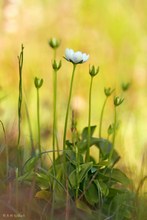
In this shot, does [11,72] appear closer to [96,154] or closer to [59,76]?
[59,76]

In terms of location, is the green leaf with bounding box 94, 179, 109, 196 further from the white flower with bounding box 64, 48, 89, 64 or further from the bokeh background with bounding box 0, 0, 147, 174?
the bokeh background with bounding box 0, 0, 147, 174

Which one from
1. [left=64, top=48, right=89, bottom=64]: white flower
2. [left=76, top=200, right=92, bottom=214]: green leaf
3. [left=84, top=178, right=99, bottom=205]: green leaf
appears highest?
[left=64, top=48, right=89, bottom=64]: white flower

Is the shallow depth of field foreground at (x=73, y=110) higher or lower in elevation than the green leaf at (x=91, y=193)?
higher

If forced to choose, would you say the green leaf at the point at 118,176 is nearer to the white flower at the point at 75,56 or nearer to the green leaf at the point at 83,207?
the green leaf at the point at 83,207

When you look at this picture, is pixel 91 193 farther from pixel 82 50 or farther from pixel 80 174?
pixel 82 50

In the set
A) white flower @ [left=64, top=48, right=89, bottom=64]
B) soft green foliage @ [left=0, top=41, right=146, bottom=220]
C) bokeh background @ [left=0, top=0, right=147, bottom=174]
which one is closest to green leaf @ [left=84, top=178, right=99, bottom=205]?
soft green foliage @ [left=0, top=41, right=146, bottom=220]

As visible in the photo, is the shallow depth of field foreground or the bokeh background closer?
the shallow depth of field foreground

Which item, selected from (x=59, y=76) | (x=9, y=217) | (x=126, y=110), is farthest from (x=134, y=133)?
(x=9, y=217)

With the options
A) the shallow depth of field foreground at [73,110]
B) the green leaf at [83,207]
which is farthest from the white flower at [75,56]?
Answer: the green leaf at [83,207]
